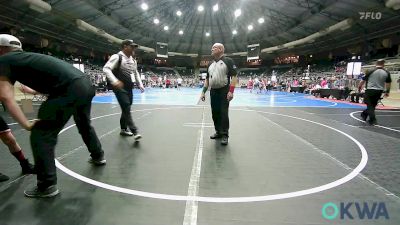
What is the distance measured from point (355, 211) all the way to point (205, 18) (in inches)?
1927

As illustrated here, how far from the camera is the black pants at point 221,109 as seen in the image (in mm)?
5478

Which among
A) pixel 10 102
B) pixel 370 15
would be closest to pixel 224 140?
pixel 10 102

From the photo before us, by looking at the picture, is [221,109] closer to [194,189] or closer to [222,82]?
[222,82]

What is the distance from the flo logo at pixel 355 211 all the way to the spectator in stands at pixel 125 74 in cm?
364

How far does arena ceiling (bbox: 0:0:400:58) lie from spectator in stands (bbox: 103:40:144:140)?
18950 millimetres

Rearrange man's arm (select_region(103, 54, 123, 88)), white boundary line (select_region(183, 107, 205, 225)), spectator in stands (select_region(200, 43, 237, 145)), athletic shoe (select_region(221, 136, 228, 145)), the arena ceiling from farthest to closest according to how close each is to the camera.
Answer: the arena ceiling
spectator in stands (select_region(200, 43, 237, 145))
athletic shoe (select_region(221, 136, 228, 145))
man's arm (select_region(103, 54, 123, 88))
white boundary line (select_region(183, 107, 205, 225))

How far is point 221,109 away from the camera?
562 centimetres

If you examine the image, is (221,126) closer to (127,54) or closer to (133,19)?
(127,54)

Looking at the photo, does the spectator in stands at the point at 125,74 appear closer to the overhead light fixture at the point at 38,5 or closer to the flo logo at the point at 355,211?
the flo logo at the point at 355,211

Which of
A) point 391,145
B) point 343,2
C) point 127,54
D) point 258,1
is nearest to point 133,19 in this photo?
point 258,1

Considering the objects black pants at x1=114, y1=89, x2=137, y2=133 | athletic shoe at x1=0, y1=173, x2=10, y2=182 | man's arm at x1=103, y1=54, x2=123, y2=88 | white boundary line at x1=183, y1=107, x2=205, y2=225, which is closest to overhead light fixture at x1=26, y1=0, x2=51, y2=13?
man's arm at x1=103, y1=54, x2=123, y2=88

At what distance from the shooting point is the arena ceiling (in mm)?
24938

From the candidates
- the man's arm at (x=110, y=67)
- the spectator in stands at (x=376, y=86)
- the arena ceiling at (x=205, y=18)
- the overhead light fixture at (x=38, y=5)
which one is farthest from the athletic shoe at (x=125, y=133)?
the arena ceiling at (x=205, y=18)

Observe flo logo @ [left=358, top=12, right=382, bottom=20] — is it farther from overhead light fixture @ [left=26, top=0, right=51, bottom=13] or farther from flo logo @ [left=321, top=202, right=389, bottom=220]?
flo logo @ [left=321, top=202, right=389, bottom=220]
